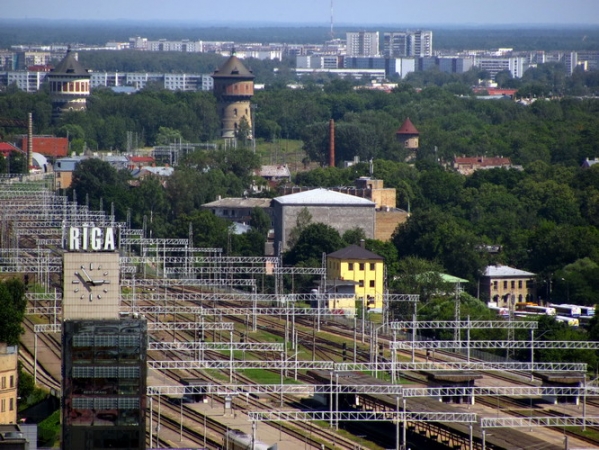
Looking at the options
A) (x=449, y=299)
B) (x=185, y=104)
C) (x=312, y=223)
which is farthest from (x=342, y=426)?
(x=185, y=104)

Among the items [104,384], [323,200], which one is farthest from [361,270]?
[104,384]

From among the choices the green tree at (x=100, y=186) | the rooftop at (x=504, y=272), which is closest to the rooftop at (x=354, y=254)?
the rooftop at (x=504, y=272)

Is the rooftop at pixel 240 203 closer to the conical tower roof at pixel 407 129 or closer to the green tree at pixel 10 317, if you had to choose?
the green tree at pixel 10 317

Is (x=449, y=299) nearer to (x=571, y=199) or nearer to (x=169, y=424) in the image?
(x=169, y=424)

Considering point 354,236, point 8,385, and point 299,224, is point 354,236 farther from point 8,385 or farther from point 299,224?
point 8,385

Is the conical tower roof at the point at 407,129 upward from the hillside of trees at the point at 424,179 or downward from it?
upward

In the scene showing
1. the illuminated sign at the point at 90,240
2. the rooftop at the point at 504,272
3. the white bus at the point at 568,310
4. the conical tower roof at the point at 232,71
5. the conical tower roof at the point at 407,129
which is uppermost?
the conical tower roof at the point at 232,71
